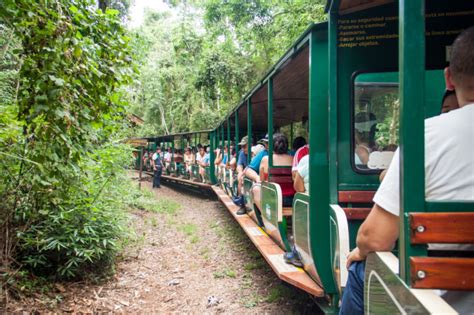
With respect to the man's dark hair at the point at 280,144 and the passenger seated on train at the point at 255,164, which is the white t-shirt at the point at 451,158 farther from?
the passenger seated on train at the point at 255,164

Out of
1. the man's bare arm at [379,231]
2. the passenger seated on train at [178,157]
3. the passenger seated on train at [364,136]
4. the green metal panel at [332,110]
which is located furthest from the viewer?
the passenger seated on train at [178,157]

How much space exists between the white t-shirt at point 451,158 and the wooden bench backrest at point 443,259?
0.15 m

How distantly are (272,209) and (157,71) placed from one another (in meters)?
27.3

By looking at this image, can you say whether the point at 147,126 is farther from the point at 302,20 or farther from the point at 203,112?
the point at 302,20


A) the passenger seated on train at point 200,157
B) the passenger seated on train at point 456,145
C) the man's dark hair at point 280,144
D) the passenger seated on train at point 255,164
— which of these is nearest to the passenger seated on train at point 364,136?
the passenger seated on train at point 456,145

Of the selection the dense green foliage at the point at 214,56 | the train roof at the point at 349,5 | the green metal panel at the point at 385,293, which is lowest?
the green metal panel at the point at 385,293

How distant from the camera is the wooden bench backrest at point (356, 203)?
103 inches

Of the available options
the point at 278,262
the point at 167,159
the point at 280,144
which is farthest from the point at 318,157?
the point at 167,159

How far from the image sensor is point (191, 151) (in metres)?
16.4

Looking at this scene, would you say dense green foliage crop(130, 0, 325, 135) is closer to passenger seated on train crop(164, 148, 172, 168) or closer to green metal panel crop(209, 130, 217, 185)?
green metal panel crop(209, 130, 217, 185)

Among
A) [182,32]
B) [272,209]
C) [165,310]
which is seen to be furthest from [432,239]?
[182,32]

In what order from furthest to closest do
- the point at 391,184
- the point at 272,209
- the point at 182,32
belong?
1. the point at 182,32
2. the point at 272,209
3. the point at 391,184

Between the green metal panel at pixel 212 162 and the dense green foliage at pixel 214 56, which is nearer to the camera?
the dense green foliage at pixel 214 56

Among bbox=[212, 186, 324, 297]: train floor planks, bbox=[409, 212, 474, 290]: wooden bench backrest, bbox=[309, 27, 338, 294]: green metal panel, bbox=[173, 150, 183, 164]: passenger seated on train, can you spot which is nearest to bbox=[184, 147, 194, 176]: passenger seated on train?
bbox=[173, 150, 183, 164]: passenger seated on train
